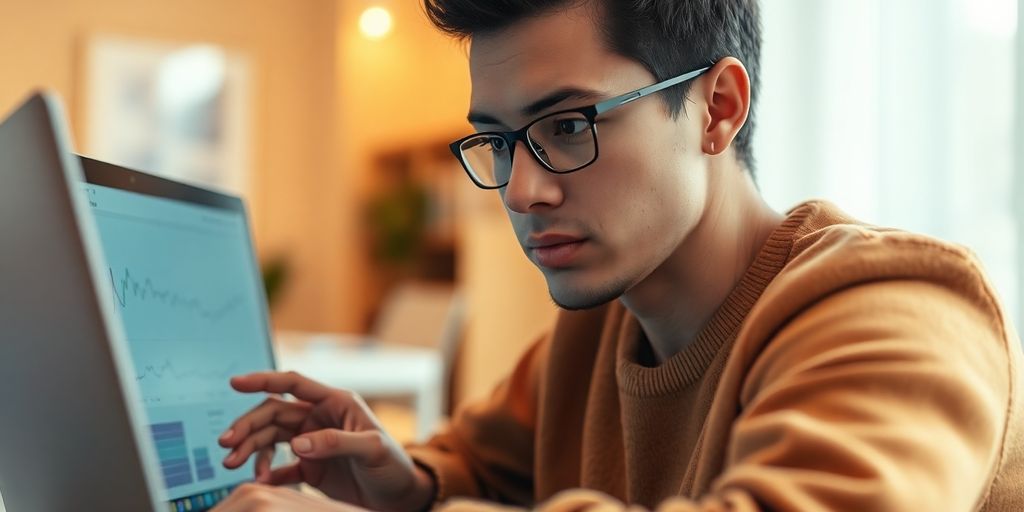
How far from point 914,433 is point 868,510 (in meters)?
0.06

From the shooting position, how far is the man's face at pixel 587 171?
2.97ft

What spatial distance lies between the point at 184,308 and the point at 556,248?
36 centimetres

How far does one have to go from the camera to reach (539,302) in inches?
141

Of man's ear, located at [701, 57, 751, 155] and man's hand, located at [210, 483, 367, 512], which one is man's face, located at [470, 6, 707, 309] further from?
man's hand, located at [210, 483, 367, 512]

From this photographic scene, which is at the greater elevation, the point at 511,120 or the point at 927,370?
the point at 511,120

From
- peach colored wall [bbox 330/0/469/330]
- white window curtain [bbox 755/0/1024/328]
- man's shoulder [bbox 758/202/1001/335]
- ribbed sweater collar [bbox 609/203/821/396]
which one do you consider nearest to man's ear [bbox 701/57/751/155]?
ribbed sweater collar [bbox 609/203/821/396]

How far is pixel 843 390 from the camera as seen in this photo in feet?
1.96

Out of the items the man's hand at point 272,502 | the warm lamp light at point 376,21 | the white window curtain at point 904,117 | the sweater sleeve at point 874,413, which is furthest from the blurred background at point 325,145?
the sweater sleeve at point 874,413

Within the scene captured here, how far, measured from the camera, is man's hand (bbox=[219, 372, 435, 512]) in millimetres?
951

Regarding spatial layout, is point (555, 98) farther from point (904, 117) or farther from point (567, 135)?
point (904, 117)

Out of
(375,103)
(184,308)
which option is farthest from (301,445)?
(375,103)

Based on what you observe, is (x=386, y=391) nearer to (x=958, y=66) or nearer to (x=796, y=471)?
(x=958, y=66)

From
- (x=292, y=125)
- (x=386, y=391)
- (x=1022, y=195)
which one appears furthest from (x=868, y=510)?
(x=292, y=125)

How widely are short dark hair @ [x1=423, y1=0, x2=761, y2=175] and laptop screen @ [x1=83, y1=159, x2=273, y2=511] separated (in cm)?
32
